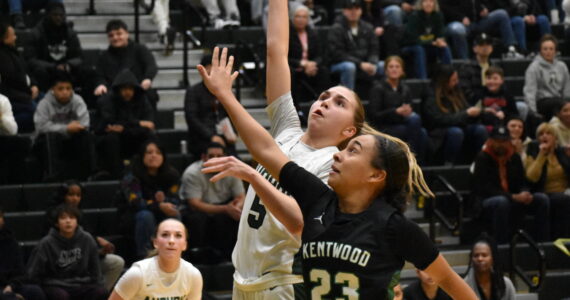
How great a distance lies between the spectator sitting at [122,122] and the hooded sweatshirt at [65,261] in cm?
150

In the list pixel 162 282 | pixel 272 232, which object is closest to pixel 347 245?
pixel 272 232

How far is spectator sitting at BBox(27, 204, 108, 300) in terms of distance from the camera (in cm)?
880

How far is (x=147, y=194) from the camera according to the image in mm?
9625

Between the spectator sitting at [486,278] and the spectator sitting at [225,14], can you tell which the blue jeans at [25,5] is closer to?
the spectator sitting at [225,14]

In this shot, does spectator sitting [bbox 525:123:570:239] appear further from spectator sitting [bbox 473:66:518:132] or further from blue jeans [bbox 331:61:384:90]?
blue jeans [bbox 331:61:384:90]

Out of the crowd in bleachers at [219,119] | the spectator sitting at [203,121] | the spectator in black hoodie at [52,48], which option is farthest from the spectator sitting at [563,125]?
the spectator in black hoodie at [52,48]

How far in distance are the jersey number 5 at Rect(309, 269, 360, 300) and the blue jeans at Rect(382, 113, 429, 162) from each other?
6.99 metres

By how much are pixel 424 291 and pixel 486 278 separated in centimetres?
68

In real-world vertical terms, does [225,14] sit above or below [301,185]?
below

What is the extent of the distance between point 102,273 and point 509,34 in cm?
670

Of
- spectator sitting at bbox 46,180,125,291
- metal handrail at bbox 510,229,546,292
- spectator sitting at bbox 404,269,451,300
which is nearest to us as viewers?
spectator sitting at bbox 404,269,451,300

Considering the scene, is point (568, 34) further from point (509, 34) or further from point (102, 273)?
point (102, 273)

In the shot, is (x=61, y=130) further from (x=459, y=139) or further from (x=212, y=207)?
(x=459, y=139)

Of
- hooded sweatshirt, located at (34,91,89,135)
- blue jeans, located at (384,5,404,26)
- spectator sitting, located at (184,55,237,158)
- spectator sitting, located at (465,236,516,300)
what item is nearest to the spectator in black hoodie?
hooded sweatshirt, located at (34,91,89,135)
